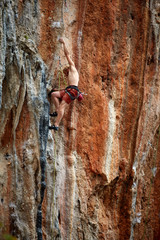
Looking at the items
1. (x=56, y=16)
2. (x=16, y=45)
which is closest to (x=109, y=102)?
(x=56, y=16)

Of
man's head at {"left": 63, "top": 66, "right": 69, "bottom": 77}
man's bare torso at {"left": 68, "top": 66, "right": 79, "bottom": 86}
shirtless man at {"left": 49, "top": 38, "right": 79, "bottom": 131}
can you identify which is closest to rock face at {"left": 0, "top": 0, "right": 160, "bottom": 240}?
man's head at {"left": 63, "top": 66, "right": 69, "bottom": 77}

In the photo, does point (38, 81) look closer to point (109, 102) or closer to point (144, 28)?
point (109, 102)

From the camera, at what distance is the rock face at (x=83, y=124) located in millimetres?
7316

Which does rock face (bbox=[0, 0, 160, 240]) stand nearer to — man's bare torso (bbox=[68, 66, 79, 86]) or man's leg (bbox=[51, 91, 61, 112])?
man's leg (bbox=[51, 91, 61, 112])

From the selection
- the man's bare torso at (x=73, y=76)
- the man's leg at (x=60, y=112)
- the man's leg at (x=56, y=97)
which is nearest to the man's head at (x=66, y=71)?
the man's bare torso at (x=73, y=76)

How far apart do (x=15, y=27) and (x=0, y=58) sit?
951mm

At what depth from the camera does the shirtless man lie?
7.85 metres

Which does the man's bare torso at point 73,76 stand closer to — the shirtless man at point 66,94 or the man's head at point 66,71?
the shirtless man at point 66,94

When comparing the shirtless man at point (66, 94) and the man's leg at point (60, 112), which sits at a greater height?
the shirtless man at point (66, 94)

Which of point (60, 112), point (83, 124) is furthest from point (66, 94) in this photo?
point (83, 124)

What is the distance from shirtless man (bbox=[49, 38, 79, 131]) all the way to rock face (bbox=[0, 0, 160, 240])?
0.24 metres

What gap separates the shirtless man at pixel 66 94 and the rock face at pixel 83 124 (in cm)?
24

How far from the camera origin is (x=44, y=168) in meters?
7.63

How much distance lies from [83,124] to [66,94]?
3.79 feet
